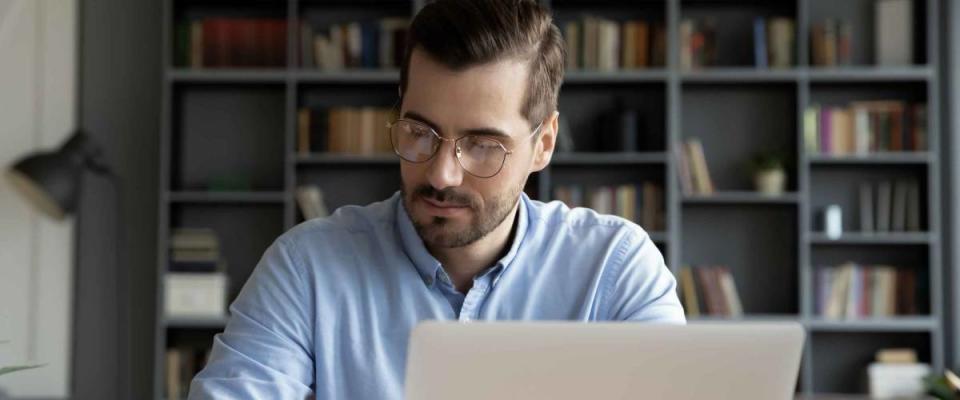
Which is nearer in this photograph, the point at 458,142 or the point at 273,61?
the point at 458,142

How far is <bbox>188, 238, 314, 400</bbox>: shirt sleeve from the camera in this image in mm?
1575

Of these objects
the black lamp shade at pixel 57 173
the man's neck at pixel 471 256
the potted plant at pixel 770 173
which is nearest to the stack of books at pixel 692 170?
the potted plant at pixel 770 173

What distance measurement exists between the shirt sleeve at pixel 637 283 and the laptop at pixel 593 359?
56cm

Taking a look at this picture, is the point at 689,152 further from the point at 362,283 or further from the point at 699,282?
the point at 362,283

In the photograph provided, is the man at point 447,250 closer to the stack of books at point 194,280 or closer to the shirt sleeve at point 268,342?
the shirt sleeve at point 268,342

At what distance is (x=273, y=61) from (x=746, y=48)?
199 centimetres

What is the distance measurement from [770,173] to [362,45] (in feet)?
5.73

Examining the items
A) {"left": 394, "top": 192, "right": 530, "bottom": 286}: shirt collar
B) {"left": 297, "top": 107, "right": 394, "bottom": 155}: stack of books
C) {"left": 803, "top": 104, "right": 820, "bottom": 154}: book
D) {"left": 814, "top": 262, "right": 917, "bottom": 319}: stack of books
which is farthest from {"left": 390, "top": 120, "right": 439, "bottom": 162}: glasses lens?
{"left": 814, "top": 262, "right": 917, "bottom": 319}: stack of books

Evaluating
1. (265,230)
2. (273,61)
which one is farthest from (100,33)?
(265,230)

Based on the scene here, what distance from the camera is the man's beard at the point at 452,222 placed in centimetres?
173

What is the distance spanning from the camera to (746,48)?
18.5 feet

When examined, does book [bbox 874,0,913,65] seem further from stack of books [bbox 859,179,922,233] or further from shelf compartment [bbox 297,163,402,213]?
shelf compartment [bbox 297,163,402,213]

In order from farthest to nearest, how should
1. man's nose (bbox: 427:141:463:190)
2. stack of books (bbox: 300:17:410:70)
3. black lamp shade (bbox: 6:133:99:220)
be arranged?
stack of books (bbox: 300:17:410:70), black lamp shade (bbox: 6:133:99:220), man's nose (bbox: 427:141:463:190)

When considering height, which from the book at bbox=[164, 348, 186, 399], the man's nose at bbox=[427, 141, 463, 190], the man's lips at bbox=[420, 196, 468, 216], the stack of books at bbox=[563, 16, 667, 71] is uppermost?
the stack of books at bbox=[563, 16, 667, 71]
